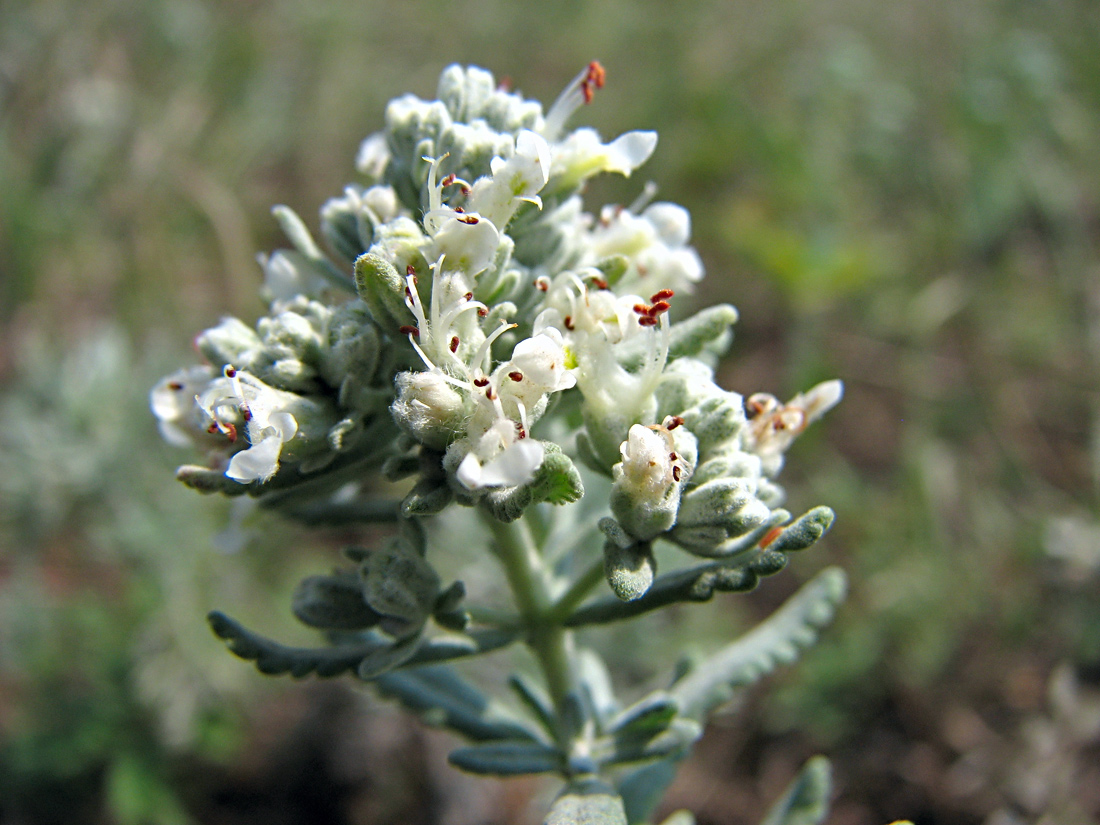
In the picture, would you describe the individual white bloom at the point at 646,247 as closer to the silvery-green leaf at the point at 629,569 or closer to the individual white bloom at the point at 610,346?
the individual white bloom at the point at 610,346

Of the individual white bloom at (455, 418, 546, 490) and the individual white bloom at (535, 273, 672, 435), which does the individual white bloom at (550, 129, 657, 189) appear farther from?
the individual white bloom at (455, 418, 546, 490)

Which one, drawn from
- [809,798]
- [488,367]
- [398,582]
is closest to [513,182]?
[488,367]

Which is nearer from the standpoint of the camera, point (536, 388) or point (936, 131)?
point (536, 388)

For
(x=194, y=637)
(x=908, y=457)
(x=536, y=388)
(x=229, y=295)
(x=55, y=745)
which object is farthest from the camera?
(x=229, y=295)

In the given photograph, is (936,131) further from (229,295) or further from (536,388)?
(536,388)

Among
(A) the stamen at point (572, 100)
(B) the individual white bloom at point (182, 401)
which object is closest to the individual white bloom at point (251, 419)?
(B) the individual white bloom at point (182, 401)

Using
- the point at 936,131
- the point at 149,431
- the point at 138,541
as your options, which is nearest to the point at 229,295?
the point at 149,431

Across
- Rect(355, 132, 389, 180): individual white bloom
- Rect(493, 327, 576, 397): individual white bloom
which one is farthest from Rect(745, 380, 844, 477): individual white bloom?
Rect(355, 132, 389, 180): individual white bloom
